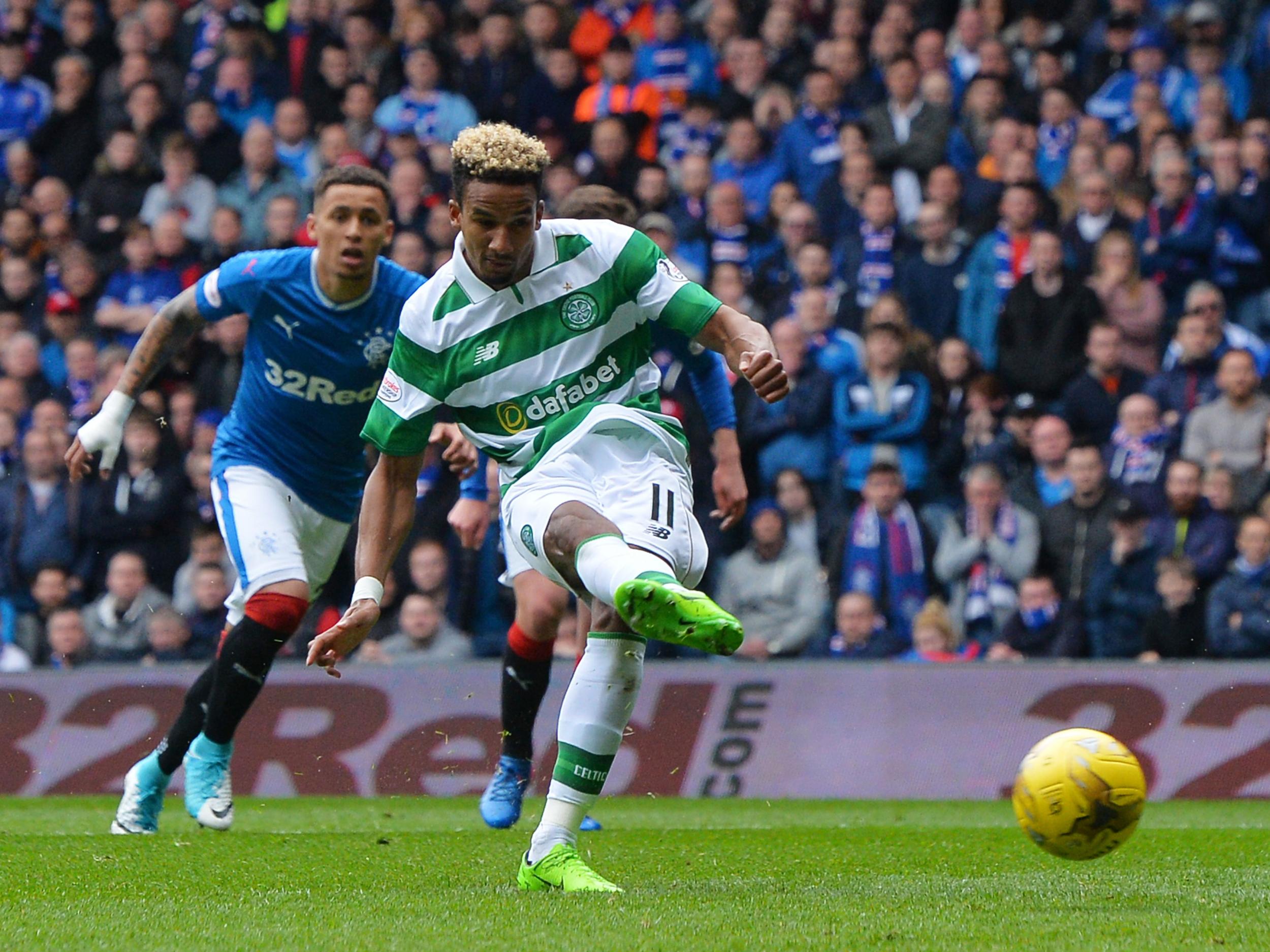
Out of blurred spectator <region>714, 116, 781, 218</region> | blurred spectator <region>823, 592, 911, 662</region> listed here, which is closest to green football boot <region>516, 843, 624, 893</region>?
blurred spectator <region>823, 592, 911, 662</region>

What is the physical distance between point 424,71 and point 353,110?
25.9 inches

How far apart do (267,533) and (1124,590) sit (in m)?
5.33

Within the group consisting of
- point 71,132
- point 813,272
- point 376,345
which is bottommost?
point 71,132

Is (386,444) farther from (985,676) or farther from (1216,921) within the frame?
(985,676)

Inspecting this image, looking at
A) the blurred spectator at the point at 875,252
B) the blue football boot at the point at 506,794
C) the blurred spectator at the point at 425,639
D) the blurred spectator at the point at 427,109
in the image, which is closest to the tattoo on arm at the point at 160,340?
the blue football boot at the point at 506,794

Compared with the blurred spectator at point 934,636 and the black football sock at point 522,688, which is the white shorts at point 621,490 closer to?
the black football sock at point 522,688

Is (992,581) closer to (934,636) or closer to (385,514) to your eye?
(934,636)

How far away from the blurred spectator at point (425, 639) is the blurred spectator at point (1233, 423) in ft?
15.1

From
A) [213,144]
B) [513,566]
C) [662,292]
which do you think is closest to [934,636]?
[513,566]

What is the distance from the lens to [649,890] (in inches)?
219

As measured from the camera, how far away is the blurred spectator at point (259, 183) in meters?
14.6

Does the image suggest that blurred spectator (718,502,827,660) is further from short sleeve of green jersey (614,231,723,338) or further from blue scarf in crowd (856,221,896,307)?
short sleeve of green jersey (614,231,723,338)

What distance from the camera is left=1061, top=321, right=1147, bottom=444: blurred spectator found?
39.2 ft

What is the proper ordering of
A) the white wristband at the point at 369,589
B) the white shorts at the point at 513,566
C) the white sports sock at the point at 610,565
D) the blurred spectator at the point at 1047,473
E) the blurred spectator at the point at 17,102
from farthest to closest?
the blurred spectator at the point at 17,102 < the blurred spectator at the point at 1047,473 < the white shorts at the point at 513,566 < the white wristband at the point at 369,589 < the white sports sock at the point at 610,565
